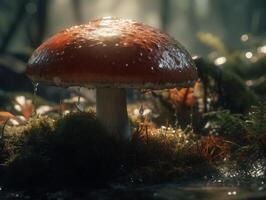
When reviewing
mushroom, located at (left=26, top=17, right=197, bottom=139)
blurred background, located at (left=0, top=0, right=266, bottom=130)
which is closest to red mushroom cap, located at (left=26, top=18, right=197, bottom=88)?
mushroom, located at (left=26, top=17, right=197, bottom=139)

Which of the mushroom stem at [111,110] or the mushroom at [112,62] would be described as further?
the mushroom stem at [111,110]

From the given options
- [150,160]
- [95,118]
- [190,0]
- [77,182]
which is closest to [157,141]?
[150,160]

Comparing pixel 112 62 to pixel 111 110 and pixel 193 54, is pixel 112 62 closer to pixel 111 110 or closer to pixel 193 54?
pixel 111 110

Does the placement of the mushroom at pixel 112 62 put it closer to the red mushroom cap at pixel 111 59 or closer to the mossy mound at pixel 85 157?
the red mushroom cap at pixel 111 59

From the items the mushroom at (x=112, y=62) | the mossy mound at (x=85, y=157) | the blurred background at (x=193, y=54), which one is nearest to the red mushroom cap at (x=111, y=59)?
the mushroom at (x=112, y=62)

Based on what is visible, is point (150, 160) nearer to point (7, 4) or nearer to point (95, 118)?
point (95, 118)

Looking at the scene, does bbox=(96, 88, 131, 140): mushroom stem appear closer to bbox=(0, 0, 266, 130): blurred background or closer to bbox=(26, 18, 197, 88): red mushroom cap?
bbox=(26, 18, 197, 88): red mushroom cap

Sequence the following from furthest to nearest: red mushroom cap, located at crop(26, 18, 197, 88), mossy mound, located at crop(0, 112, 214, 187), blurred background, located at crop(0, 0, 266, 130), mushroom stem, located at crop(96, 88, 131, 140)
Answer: blurred background, located at crop(0, 0, 266, 130)
mushroom stem, located at crop(96, 88, 131, 140)
mossy mound, located at crop(0, 112, 214, 187)
red mushroom cap, located at crop(26, 18, 197, 88)
